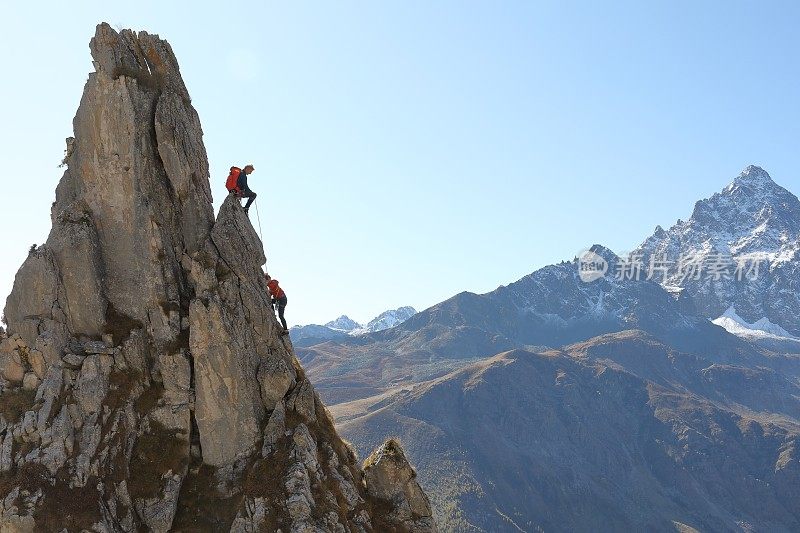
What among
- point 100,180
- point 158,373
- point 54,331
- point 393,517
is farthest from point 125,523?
point 100,180

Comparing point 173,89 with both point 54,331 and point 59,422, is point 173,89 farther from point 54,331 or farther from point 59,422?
point 59,422

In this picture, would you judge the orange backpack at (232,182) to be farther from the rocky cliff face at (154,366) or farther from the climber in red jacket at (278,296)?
the climber in red jacket at (278,296)

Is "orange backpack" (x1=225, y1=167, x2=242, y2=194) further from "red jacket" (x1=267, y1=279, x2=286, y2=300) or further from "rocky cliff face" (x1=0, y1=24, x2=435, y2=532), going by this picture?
"red jacket" (x1=267, y1=279, x2=286, y2=300)

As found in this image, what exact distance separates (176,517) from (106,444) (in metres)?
4.64

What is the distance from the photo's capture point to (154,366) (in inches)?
1331

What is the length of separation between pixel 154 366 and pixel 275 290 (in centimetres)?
833

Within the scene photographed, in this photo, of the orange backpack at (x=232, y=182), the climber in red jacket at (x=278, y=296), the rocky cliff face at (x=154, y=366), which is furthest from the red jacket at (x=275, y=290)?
the orange backpack at (x=232, y=182)

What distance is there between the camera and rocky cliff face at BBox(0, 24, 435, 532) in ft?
99.7

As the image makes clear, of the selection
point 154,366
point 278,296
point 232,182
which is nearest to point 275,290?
point 278,296

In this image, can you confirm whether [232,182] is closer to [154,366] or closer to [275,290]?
[275,290]

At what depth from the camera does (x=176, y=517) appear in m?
30.7

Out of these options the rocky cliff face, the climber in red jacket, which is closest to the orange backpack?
the rocky cliff face

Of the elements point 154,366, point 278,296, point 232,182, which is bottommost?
point 154,366

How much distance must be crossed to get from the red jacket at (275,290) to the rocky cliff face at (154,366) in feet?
6.57
